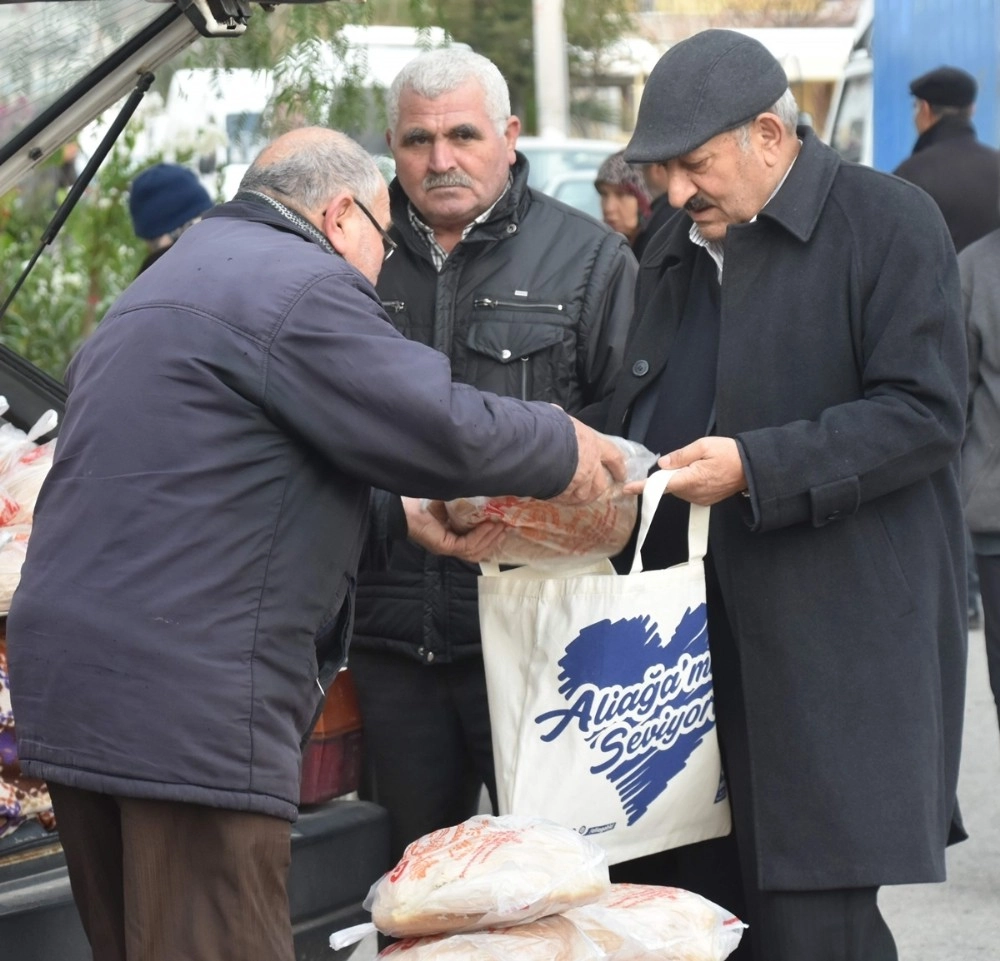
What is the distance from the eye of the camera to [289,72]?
5406 millimetres

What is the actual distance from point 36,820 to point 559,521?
106cm

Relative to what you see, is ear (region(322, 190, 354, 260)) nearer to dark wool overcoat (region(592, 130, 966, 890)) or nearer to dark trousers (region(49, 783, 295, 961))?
dark wool overcoat (region(592, 130, 966, 890))

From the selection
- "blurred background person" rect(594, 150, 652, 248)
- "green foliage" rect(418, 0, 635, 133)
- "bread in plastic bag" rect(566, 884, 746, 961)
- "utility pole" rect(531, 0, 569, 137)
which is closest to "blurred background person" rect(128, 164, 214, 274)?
"blurred background person" rect(594, 150, 652, 248)

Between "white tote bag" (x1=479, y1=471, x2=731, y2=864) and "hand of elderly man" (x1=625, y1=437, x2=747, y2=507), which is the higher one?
"hand of elderly man" (x1=625, y1=437, x2=747, y2=507)

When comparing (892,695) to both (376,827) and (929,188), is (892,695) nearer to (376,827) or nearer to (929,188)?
(376,827)

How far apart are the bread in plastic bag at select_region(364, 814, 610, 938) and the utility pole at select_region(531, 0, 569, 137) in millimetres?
11006

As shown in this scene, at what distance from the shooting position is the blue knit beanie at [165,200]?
578cm

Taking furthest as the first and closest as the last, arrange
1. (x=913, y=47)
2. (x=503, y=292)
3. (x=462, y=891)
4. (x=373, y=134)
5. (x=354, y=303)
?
(x=913, y=47), (x=373, y=134), (x=503, y=292), (x=462, y=891), (x=354, y=303)

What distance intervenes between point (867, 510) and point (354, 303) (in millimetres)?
999

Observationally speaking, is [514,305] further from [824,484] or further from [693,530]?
[824,484]

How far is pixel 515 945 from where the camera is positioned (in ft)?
8.48

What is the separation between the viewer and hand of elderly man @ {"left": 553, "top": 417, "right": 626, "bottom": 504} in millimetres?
2762

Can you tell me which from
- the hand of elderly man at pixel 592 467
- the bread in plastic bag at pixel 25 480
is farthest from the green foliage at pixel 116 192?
the hand of elderly man at pixel 592 467

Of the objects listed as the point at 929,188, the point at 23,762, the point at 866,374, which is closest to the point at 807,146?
the point at 866,374
